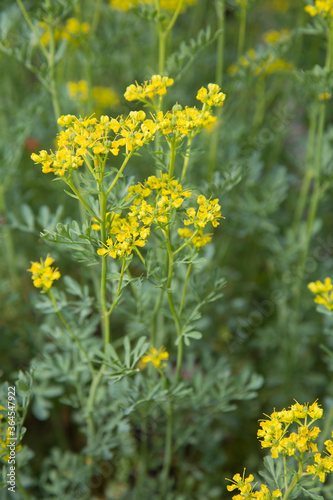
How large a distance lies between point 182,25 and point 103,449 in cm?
317

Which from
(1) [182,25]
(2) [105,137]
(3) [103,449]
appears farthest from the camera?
(1) [182,25]

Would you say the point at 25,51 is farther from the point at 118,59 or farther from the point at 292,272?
the point at 292,272

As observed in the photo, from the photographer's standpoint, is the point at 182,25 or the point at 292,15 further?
the point at 182,25

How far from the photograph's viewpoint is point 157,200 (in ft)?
3.92

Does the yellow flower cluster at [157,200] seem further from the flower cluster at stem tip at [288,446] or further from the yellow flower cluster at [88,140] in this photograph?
the flower cluster at stem tip at [288,446]

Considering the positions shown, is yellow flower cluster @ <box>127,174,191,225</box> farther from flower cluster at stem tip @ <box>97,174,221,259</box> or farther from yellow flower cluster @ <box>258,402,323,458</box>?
yellow flower cluster @ <box>258,402,323,458</box>

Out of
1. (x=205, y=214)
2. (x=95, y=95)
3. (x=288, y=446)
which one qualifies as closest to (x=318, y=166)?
(x=205, y=214)

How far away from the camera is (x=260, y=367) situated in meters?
2.36

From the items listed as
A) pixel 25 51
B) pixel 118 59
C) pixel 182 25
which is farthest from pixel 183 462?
pixel 182 25

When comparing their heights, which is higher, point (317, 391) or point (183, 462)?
point (317, 391)

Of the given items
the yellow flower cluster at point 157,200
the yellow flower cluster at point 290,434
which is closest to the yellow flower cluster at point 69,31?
the yellow flower cluster at point 157,200

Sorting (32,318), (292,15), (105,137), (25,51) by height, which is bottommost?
(32,318)

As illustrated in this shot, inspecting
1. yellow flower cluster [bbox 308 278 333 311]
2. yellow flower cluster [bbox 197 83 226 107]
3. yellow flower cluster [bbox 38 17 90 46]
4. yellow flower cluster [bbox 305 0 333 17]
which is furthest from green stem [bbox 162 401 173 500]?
yellow flower cluster [bbox 38 17 90 46]

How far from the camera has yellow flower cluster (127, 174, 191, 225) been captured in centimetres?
114
